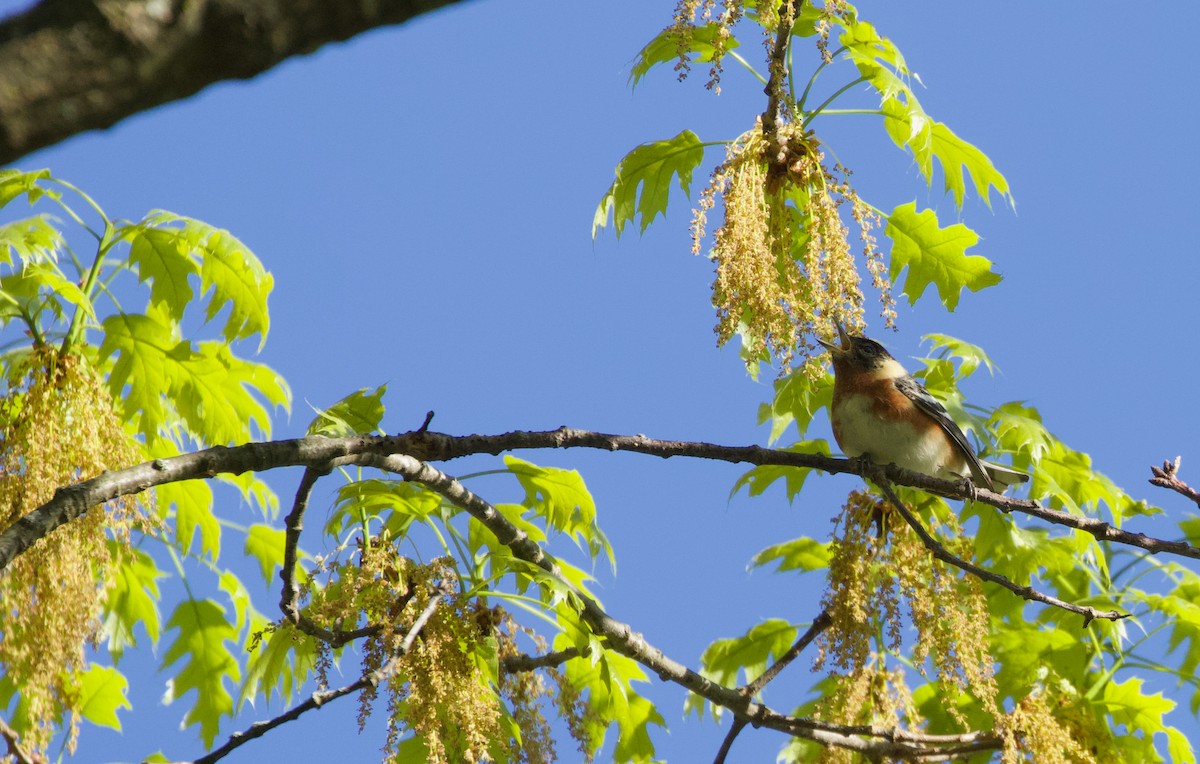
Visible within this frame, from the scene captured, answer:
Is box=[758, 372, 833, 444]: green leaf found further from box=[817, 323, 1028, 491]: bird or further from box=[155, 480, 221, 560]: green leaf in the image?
box=[155, 480, 221, 560]: green leaf

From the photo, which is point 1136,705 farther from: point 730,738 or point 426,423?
point 426,423

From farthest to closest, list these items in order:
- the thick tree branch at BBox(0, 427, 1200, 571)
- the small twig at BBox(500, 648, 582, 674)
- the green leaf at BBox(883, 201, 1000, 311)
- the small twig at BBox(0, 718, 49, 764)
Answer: the green leaf at BBox(883, 201, 1000, 311) < the small twig at BBox(500, 648, 582, 674) < the small twig at BBox(0, 718, 49, 764) < the thick tree branch at BBox(0, 427, 1200, 571)

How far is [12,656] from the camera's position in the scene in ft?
10.4

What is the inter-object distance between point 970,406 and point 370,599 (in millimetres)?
2504

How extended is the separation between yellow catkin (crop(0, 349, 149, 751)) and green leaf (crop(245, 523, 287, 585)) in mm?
1214

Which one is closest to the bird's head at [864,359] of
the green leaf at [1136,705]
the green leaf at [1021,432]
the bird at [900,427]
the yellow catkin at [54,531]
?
the bird at [900,427]

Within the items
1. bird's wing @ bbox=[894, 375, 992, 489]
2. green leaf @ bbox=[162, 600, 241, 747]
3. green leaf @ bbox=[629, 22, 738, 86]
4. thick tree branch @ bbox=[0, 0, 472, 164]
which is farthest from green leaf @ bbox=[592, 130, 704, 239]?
thick tree branch @ bbox=[0, 0, 472, 164]

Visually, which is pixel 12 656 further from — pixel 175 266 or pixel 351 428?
pixel 175 266

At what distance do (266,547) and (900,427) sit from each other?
2.57m

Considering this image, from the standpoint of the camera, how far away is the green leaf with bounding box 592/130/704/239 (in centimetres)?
411

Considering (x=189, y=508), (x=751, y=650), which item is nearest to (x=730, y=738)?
(x=751, y=650)

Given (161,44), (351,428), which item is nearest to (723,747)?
(351,428)

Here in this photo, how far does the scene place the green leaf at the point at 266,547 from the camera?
4758mm

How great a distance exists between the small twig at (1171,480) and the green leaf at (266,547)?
3.21 meters
